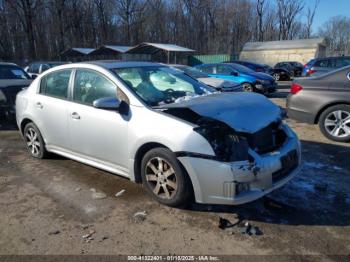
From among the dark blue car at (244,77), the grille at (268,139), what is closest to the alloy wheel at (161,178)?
the grille at (268,139)

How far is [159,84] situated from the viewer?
15.1 feet

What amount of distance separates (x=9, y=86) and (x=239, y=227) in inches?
292

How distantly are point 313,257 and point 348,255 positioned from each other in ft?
1.02

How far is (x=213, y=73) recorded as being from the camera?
47.0 ft

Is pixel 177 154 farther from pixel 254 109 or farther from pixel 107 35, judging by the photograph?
pixel 107 35

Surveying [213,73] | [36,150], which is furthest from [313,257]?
[213,73]

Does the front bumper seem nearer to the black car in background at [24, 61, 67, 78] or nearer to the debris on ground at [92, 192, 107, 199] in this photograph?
the debris on ground at [92, 192, 107, 199]

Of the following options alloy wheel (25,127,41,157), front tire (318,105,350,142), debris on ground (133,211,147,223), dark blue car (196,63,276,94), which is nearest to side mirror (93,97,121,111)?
debris on ground (133,211,147,223)

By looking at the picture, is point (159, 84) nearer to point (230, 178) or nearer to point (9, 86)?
point (230, 178)

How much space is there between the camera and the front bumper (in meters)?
3.16

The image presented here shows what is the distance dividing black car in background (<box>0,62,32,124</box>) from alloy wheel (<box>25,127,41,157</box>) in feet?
10.5

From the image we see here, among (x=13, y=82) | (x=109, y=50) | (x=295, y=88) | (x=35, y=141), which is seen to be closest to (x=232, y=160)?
(x=35, y=141)

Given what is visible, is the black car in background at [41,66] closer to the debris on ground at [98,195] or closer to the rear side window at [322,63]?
the rear side window at [322,63]

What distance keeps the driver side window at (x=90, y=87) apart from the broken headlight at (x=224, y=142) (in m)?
1.43
